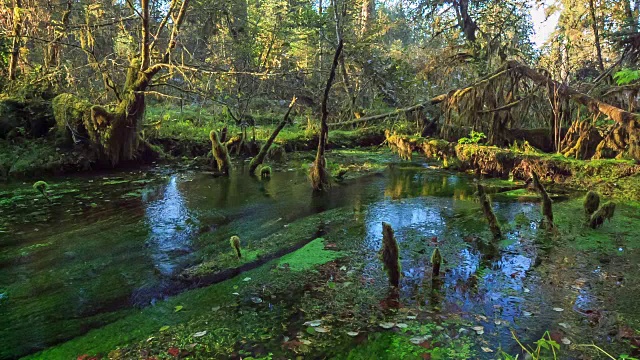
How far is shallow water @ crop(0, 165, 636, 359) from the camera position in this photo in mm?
4195

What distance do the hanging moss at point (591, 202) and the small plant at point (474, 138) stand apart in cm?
522

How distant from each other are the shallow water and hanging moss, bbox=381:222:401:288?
0.58 feet

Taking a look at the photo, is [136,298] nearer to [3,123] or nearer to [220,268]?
[220,268]

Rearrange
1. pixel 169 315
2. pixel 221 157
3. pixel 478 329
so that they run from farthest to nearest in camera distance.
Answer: pixel 221 157
pixel 169 315
pixel 478 329

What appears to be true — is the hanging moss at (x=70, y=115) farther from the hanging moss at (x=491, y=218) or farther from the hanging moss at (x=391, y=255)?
the hanging moss at (x=491, y=218)

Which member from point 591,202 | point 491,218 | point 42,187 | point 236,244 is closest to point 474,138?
point 591,202

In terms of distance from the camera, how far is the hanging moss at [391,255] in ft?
14.7

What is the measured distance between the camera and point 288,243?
625 cm

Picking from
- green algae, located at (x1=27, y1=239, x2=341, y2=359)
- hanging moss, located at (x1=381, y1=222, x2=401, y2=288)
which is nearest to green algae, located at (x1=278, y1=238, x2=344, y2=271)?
green algae, located at (x1=27, y1=239, x2=341, y2=359)

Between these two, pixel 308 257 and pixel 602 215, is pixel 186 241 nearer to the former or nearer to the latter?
pixel 308 257

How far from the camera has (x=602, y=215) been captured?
636 centimetres

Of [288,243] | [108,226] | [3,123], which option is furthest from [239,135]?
[288,243]

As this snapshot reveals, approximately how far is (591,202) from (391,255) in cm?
408

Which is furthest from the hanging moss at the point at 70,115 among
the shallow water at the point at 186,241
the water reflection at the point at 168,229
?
the water reflection at the point at 168,229
